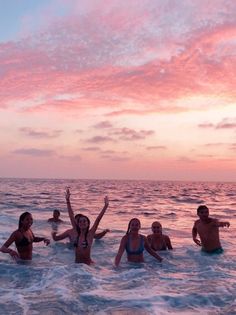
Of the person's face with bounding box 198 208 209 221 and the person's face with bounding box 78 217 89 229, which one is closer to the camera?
the person's face with bounding box 78 217 89 229

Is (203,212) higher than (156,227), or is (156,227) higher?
(203,212)

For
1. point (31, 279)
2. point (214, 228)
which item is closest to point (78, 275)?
point (31, 279)

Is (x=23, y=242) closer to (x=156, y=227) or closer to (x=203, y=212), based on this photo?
(x=156, y=227)

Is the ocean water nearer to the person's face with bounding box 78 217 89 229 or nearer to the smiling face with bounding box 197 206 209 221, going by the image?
the person's face with bounding box 78 217 89 229

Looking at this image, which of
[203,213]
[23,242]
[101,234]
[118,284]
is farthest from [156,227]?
[23,242]

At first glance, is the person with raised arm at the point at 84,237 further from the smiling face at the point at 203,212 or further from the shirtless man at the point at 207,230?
the shirtless man at the point at 207,230

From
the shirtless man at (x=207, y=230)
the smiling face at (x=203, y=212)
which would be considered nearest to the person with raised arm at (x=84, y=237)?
the smiling face at (x=203, y=212)

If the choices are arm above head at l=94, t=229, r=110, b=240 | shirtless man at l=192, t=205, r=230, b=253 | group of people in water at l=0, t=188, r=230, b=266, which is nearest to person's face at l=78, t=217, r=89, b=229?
group of people in water at l=0, t=188, r=230, b=266

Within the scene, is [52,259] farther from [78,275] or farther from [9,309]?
[9,309]

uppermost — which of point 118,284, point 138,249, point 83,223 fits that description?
point 83,223

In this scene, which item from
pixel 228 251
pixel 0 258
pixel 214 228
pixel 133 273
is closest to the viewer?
pixel 133 273

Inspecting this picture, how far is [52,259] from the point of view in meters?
11.4

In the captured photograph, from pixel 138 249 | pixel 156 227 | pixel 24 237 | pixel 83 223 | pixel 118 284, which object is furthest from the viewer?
pixel 156 227

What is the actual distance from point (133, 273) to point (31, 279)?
2.40m
